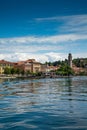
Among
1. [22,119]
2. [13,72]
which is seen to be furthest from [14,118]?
[13,72]

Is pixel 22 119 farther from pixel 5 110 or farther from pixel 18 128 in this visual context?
pixel 5 110

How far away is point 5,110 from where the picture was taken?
Answer: 20781 millimetres

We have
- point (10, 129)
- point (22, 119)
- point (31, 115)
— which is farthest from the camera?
point (31, 115)

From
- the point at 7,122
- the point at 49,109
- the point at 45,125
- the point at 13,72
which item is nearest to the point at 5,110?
the point at 49,109

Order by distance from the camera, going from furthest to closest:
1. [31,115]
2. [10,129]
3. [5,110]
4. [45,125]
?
[5,110] → [31,115] → [45,125] → [10,129]

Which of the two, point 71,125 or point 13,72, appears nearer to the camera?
point 71,125

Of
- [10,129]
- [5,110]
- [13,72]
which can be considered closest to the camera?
[10,129]

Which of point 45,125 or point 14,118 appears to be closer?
point 45,125

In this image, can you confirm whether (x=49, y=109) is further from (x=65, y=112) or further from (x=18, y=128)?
(x=18, y=128)

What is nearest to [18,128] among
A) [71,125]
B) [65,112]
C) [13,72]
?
[71,125]

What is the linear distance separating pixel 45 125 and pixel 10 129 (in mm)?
1844

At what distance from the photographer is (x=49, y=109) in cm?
2105

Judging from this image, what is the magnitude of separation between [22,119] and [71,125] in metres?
3.02

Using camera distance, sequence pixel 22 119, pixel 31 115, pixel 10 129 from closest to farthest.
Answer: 1. pixel 10 129
2. pixel 22 119
3. pixel 31 115
